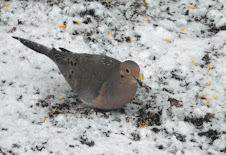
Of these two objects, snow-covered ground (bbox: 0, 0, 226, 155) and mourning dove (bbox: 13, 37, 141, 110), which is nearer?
snow-covered ground (bbox: 0, 0, 226, 155)

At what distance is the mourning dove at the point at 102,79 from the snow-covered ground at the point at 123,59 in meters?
0.23

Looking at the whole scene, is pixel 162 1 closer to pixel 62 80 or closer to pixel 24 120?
pixel 62 80

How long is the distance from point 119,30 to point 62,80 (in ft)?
4.41

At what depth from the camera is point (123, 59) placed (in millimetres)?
3963

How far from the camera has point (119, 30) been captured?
4352 millimetres

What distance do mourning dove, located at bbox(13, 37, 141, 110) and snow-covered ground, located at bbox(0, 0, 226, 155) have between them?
0.75 ft

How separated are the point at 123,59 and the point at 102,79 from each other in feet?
3.41

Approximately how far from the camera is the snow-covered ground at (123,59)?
8.92 ft

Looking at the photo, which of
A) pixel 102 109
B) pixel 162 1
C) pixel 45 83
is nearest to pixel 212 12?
pixel 162 1

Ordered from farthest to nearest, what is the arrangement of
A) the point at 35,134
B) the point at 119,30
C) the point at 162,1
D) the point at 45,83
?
the point at 162,1
the point at 119,30
the point at 45,83
the point at 35,134

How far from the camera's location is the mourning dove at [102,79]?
289cm

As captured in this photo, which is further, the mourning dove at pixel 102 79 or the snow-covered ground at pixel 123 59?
the mourning dove at pixel 102 79

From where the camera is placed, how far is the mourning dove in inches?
114

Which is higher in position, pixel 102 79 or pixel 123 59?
pixel 102 79
